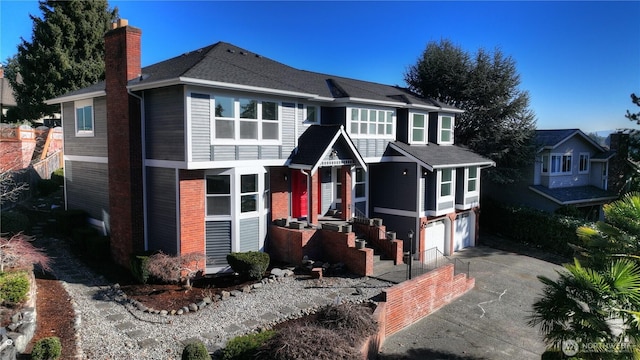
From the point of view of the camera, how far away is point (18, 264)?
1242cm

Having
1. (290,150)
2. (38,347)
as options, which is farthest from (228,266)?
(38,347)

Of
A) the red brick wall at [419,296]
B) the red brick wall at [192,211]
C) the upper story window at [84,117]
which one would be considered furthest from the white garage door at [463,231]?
the upper story window at [84,117]

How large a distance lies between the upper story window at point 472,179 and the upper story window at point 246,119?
12.3 m

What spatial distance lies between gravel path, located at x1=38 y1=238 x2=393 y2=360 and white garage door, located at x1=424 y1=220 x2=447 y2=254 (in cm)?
771

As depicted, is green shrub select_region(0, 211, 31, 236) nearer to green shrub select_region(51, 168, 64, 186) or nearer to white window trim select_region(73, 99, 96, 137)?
white window trim select_region(73, 99, 96, 137)

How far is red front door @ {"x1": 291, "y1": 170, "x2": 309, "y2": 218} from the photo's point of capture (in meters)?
18.1

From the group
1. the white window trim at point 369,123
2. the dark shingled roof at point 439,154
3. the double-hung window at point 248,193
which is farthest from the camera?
the dark shingled roof at point 439,154

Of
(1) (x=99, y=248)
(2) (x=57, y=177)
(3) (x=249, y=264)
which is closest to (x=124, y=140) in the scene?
(1) (x=99, y=248)

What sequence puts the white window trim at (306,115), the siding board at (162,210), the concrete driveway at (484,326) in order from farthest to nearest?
1. the white window trim at (306,115)
2. the siding board at (162,210)
3. the concrete driveway at (484,326)

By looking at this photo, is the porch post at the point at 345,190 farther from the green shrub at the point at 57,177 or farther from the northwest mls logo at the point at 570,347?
the green shrub at the point at 57,177

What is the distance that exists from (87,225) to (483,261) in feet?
64.9

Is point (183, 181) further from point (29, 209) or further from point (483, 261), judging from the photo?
point (483, 261)

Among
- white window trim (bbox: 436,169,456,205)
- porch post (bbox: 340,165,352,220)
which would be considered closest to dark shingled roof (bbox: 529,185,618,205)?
white window trim (bbox: 436,169,456,205)

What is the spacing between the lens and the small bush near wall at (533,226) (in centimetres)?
2398
